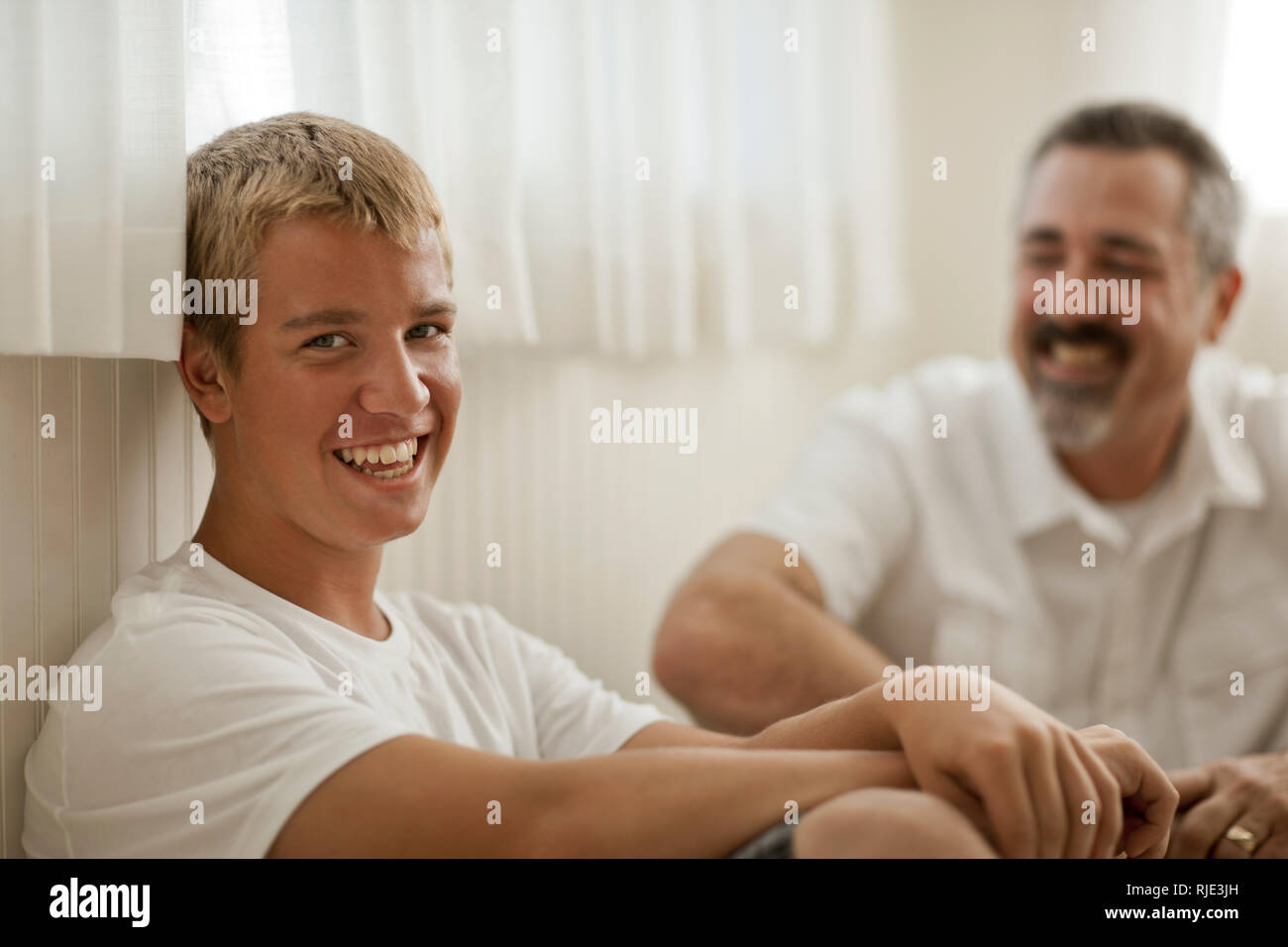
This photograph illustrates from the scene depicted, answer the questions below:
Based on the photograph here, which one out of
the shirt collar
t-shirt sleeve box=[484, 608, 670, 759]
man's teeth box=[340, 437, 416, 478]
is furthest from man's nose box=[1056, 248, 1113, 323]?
man's teeth box=[340, 437, 416, 478]

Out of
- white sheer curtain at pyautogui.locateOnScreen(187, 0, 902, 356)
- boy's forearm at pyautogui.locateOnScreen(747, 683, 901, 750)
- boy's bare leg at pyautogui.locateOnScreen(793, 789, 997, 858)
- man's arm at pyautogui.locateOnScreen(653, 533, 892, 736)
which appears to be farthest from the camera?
man's arm at pyautogui.locateOnScreen(653, 533, 892, 736)

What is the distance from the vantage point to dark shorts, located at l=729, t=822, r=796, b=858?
19.2 inches

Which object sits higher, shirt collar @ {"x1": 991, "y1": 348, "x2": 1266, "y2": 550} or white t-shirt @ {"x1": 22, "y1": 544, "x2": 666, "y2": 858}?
shirt collar @ {"x1": 991, "y1": 348, "x2": 1266, "y2": 550}

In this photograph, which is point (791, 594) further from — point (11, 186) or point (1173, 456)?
point (11, 186)

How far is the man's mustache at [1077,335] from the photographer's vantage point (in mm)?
1307

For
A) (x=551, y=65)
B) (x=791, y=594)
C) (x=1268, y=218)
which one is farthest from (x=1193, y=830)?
(x=1268, y=218)

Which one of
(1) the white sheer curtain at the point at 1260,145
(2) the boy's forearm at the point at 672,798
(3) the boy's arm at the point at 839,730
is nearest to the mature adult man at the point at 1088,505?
(1) the white sheer curtain at the point at 1260,145

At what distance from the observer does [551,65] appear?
1035 millimetres

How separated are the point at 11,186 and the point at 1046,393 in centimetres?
110

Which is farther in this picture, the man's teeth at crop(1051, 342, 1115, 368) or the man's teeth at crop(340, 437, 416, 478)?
the man's teeth at crop(1051, 342, 1115, 368)

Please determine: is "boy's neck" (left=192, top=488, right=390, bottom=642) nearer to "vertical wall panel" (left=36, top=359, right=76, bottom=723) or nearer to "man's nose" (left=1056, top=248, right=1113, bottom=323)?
"vertical wall panel" (left=36, top=359, right=76, bottom=723)

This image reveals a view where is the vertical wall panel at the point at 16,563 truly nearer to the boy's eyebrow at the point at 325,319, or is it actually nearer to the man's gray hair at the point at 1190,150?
the boy's eyebrow at the point at 325,319

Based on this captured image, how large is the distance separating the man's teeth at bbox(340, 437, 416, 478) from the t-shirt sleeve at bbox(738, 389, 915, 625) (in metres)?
0.61

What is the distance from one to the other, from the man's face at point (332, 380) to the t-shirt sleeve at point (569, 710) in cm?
16
